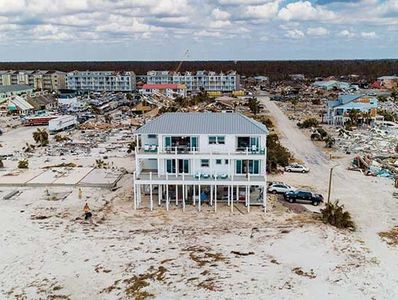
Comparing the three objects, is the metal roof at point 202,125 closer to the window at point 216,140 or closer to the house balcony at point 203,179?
the window at point 216,140

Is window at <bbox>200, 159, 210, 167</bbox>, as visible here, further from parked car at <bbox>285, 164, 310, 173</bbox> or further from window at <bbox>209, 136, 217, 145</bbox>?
parked car at <bbox>285, 164, 310, 173</bbox>

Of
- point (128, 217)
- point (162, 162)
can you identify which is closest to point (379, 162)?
point (162, 162)

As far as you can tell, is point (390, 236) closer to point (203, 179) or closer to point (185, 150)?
point (203, 179)

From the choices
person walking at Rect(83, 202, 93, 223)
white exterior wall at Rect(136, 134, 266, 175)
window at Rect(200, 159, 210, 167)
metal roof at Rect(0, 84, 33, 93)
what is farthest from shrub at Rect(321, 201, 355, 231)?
metal roof at Rect(0, 84, 33, 93)

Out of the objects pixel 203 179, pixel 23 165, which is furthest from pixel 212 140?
pixel 23 165

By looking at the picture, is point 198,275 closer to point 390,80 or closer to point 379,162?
point 379,162
